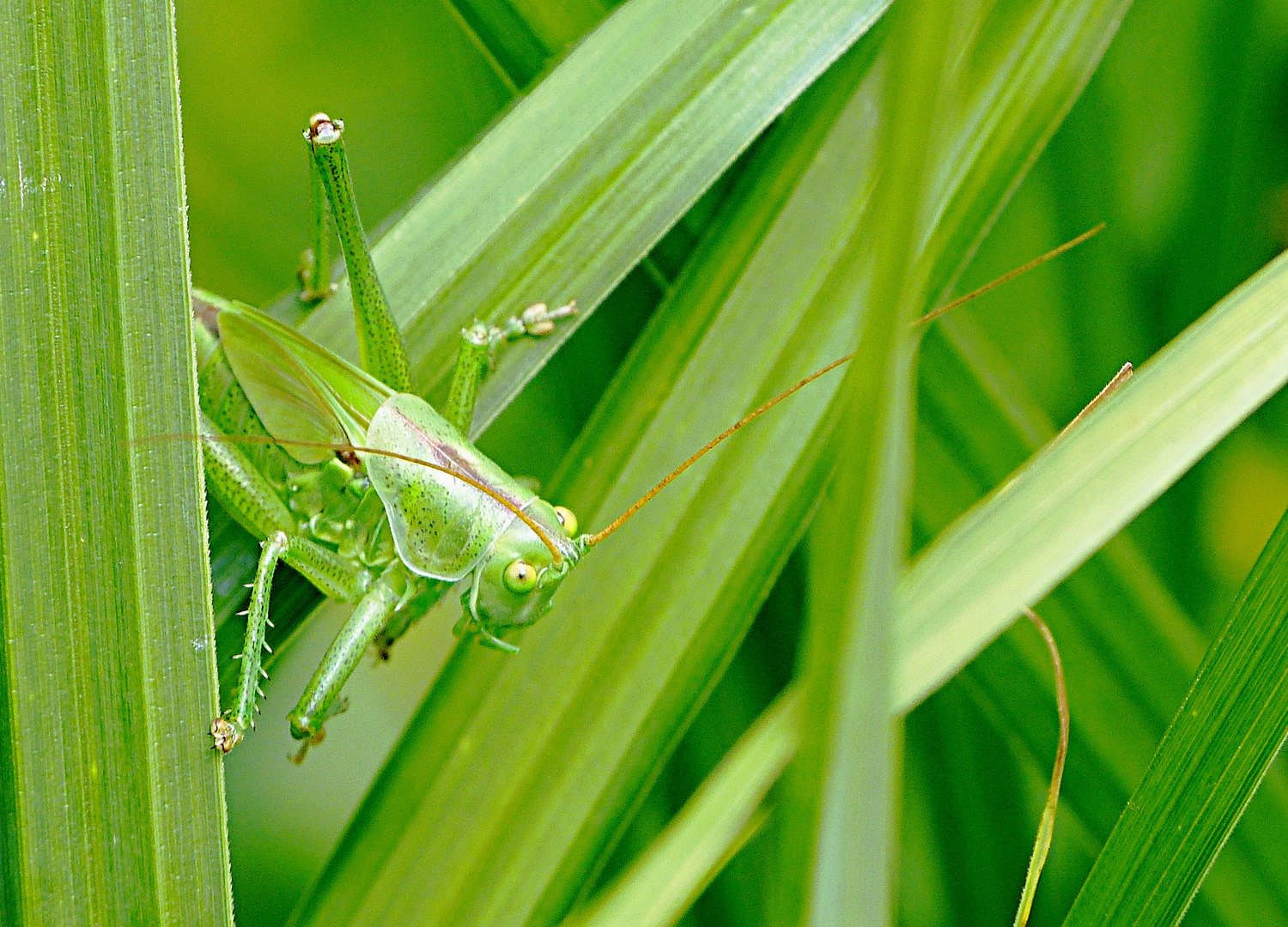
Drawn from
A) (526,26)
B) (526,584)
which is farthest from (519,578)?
(526,26)

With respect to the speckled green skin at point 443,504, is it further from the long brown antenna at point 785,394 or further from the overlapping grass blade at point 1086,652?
the overlapping grass blade at point 1086,652

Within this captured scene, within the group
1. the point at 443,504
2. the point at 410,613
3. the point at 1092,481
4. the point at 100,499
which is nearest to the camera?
the point at 100,499

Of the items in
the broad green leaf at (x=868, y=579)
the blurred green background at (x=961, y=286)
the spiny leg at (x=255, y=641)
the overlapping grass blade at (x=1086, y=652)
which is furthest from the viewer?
the blurred green background at (x=961, y=286)

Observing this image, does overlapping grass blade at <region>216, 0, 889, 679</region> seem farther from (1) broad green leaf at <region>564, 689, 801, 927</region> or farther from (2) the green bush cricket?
(1) broad green leaf at <region>564, 689, 801, 927</region>

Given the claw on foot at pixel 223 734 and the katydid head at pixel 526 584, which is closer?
the claw on foot at pixel 223 734

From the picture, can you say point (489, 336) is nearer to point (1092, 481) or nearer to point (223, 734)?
point (223, 734)

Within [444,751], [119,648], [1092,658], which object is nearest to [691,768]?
[444,751]

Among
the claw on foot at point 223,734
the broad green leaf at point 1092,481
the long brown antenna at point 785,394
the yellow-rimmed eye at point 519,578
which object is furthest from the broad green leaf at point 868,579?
the yellow-rimmed eye at point 519,578
